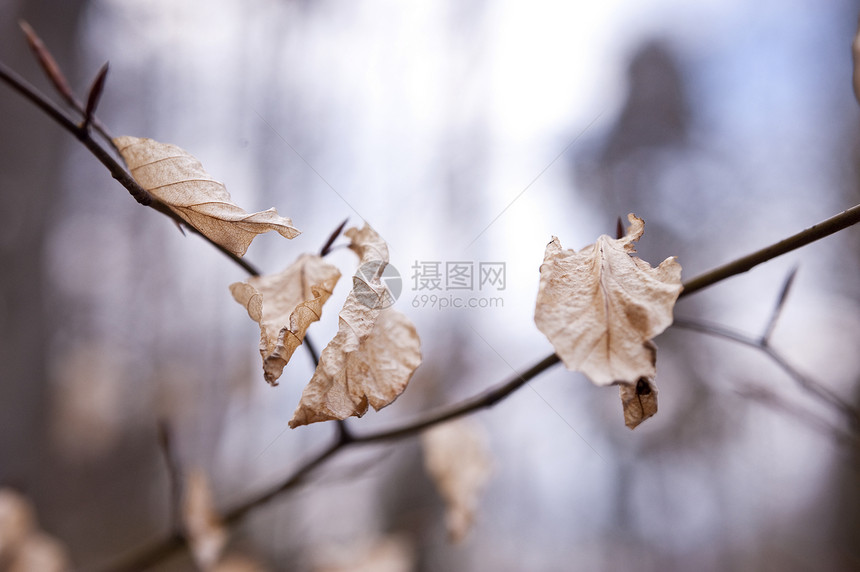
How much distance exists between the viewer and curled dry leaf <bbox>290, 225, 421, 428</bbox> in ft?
0.73

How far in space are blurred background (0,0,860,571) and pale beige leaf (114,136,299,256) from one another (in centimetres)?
58

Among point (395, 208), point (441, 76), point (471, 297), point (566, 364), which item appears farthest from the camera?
point (441, 76)

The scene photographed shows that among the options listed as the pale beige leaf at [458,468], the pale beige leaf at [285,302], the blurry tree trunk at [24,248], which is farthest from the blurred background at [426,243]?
the pale beige leaf at [285,302]

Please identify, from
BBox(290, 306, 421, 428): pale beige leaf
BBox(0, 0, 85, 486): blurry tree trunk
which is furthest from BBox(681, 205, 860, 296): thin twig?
BBox(0, 0, 85, 486): blurry tree trunk

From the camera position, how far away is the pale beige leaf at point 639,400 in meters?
0.20

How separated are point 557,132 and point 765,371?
31.4 inches

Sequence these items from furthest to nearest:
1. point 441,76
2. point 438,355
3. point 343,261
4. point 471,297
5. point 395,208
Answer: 1. point 441,76
2. point 438,355
3. point 395,208
4. point 343,261
5. point 471,297

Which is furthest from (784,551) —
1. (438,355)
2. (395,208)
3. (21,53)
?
(21,53)

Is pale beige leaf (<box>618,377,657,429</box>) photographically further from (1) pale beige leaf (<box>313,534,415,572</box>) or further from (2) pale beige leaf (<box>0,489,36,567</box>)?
(2) pale beige leaf (<box>0,489,36,567</box>)

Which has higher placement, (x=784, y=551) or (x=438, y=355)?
(x=438, y=355)

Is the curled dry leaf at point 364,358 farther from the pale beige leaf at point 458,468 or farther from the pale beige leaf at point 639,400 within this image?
the pale beige leaf at point 458,468

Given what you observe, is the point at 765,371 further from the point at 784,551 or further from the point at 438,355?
the point at 438,355

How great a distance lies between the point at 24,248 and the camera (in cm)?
125

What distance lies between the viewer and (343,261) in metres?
0.55
